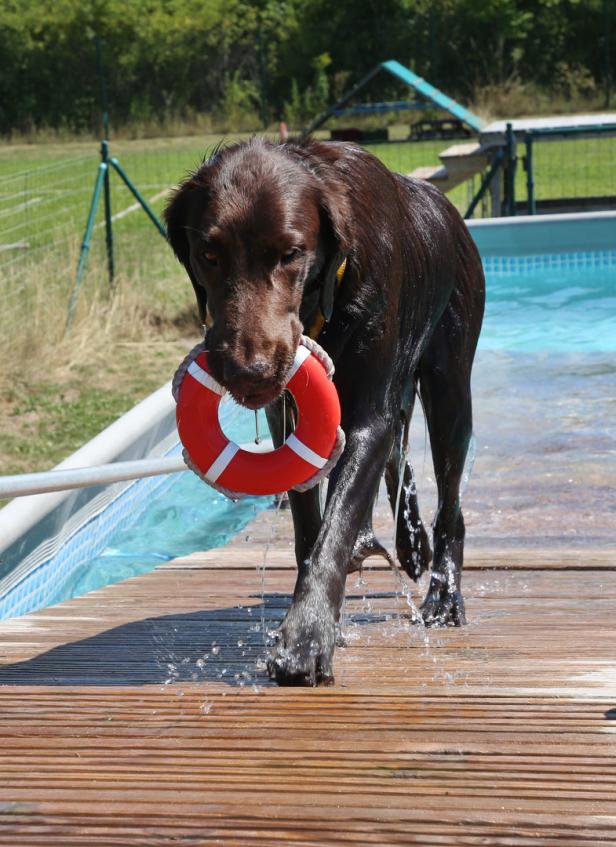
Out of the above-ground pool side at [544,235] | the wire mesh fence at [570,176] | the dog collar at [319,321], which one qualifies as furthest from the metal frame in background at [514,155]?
the dog collar at [319,321]

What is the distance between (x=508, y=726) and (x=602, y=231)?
1251 cm

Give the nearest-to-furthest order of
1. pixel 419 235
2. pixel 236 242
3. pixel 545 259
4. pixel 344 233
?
1. pixel 236 242
2. pixel 344 233
3. pixel 419 235
4. pixel 545 259

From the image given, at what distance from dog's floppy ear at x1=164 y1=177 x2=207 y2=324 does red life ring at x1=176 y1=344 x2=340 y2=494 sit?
0.30m

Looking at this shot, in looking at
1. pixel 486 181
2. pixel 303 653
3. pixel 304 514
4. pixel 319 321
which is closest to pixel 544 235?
pixel 486 181

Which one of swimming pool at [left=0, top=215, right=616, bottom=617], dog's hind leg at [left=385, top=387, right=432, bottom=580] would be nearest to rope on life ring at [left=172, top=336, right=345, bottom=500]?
dog's hind leg at [left=385, top=387, right=432, bottom=580]

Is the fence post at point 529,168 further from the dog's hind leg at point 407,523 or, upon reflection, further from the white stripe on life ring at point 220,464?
the white stripe on life ring at point 220,464

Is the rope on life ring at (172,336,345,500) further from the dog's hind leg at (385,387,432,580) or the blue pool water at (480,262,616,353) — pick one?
the blue pool water at (480,262,616,353)

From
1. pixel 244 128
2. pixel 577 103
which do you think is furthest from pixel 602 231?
pixel 244 128

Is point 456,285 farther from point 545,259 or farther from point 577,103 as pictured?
point 577,103

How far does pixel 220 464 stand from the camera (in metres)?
3.15

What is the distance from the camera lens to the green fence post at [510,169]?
46.1 ft

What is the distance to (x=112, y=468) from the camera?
4.14 m

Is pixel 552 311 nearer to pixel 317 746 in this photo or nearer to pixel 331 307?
pixel 331 307

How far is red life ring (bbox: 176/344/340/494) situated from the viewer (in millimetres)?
3016
